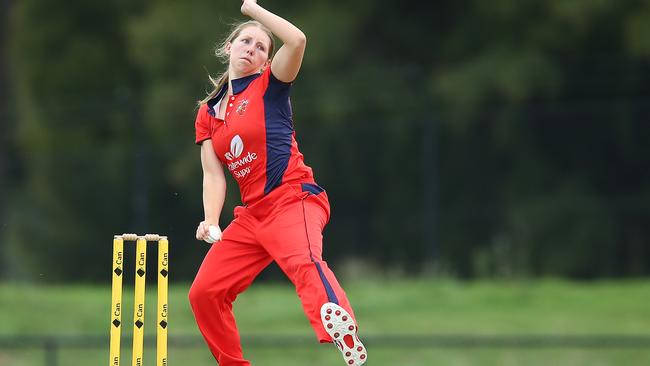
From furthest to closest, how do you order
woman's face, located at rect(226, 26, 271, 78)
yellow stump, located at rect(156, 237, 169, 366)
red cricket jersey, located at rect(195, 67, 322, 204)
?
woman's face, located at rect(226, 26, 271, 78), red cricket jersey, located at rect(195, 67, 322, 204), yellow stump, located at rect(156, 237, 169, 366)

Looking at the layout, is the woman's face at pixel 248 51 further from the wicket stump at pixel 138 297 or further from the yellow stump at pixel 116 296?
the yellow stump at pixel 116 296

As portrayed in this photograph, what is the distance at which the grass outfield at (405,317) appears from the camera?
12.2 meters

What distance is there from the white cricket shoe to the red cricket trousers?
241mm

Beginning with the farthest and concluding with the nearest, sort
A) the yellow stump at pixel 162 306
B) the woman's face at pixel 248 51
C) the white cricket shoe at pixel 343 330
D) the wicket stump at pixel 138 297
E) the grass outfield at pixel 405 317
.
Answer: the grass outfield at pixel 405 317, the woman's face at pixel 248 51, the yellow stump at pixel 162 306, the wicket stump at pixel 138 297, the white cricket shoe at pixel 343 330

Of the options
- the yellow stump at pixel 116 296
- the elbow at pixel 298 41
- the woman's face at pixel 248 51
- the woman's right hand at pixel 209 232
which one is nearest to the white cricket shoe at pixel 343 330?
the woman's right hand at pixel 209 232

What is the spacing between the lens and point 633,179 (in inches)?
633

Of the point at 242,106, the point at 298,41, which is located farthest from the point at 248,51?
the point at 298,41

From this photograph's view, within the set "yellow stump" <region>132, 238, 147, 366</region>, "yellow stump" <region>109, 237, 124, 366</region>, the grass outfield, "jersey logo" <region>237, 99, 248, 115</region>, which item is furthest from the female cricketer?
the grass outfield

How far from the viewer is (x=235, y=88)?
6891 mm

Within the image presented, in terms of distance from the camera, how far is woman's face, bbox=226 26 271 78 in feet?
22.5

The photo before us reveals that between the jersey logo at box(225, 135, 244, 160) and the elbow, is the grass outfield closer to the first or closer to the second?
the jersey logo at box(225, 135, 244, 160)

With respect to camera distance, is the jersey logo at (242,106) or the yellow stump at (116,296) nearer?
the yellow stump at (116,296)

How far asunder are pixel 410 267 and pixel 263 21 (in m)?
9.82

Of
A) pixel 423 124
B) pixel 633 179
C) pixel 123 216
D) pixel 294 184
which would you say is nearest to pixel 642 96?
pixel 633 179
